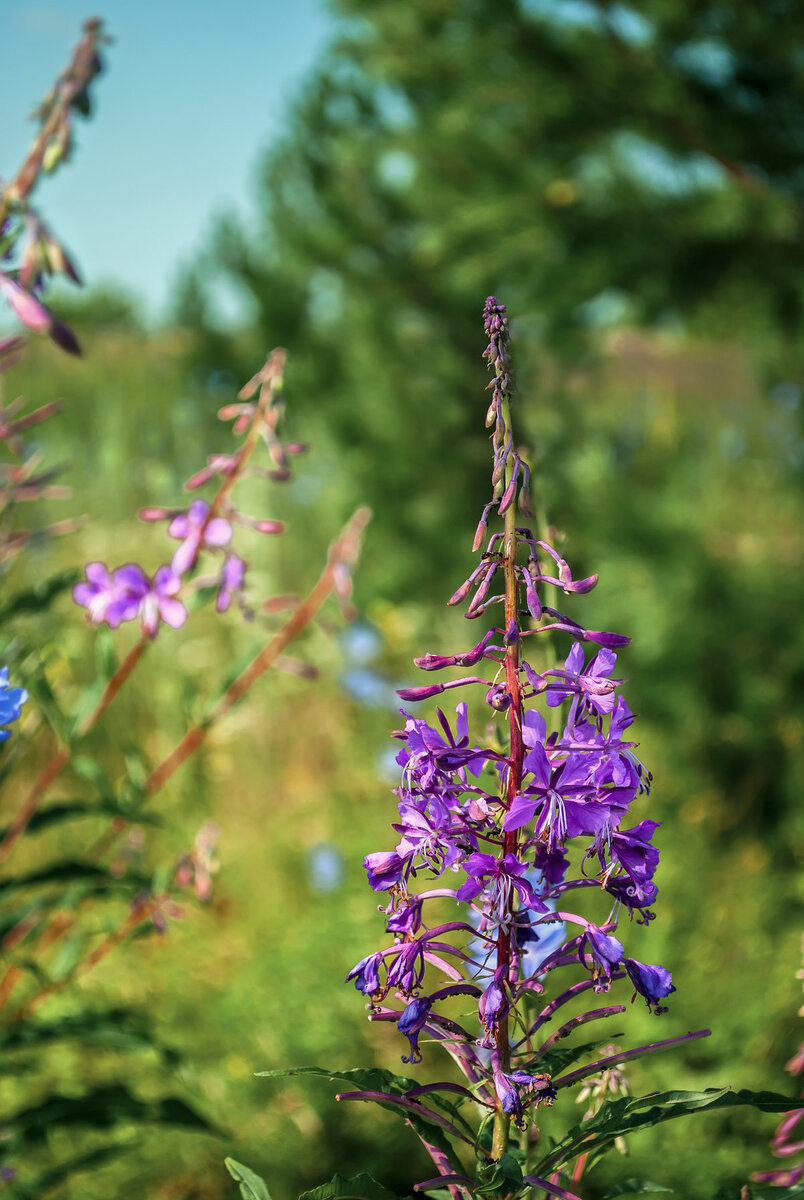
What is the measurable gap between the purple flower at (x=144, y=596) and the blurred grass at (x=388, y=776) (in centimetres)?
19

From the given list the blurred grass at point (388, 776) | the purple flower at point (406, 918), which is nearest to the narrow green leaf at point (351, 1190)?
the purple flower at point (406, 918)

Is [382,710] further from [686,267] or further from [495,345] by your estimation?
[495,345]

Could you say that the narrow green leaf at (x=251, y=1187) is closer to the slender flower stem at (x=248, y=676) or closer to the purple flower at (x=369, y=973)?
the purple flower at (x=369, y=973)

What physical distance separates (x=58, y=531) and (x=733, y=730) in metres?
2.87

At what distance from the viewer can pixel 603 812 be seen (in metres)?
0.72

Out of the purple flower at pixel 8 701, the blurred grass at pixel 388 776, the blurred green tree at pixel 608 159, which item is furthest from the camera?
the blurred green tree at pixel 608 159

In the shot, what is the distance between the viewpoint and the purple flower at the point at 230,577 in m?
1.42

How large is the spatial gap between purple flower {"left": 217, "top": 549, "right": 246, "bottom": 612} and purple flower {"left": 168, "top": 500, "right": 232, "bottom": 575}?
3 cm

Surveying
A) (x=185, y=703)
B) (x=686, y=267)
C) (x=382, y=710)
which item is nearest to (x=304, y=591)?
(x=382, y=710)

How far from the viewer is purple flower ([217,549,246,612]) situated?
1.42m

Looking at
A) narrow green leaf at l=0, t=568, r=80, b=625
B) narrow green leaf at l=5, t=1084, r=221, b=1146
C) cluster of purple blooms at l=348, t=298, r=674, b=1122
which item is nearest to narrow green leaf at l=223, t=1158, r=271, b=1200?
cluster of purple blooms at l=348, t=298, r=674, b=1122

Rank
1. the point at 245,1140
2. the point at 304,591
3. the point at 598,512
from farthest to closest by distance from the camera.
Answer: the point at 304,591 → the point at 598,512 → the point at 245,1140

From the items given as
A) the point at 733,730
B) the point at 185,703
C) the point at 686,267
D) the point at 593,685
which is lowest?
the point at 593,685

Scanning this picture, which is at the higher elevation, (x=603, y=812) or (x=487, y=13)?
(x=487, y=13)
